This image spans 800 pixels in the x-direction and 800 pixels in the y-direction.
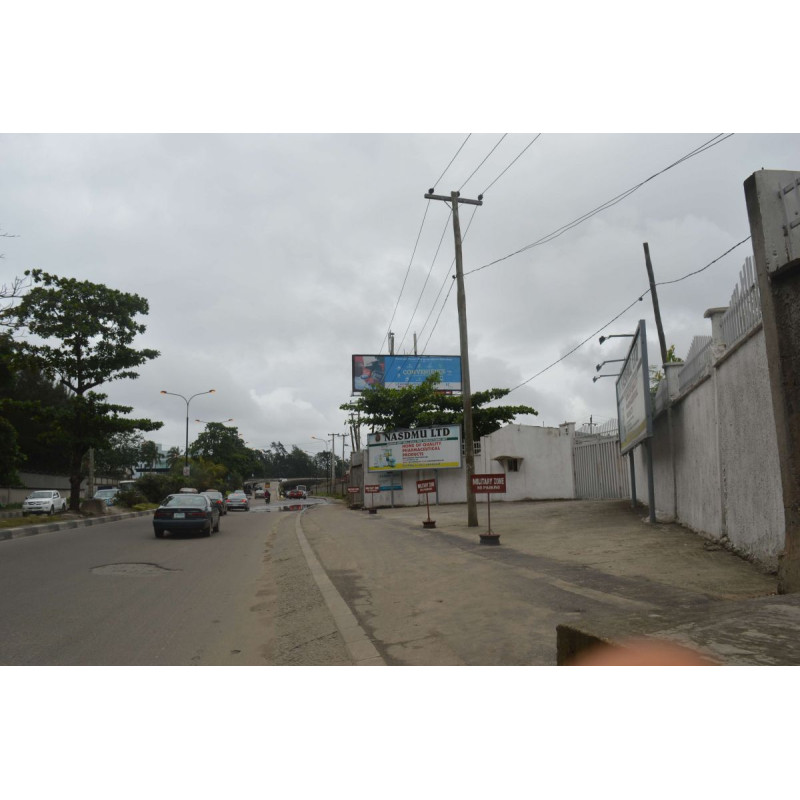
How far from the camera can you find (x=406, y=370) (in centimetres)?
3872

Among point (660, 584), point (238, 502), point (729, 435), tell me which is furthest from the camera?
point (238, 502)

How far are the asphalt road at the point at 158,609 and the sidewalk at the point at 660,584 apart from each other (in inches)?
101

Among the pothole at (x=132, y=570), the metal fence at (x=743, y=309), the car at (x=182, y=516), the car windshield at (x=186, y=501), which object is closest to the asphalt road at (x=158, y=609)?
the pothole at (x=132, y=570)

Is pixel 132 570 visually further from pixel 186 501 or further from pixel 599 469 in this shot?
pixel 599 469

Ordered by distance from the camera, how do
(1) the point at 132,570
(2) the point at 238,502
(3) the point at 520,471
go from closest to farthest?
1. (1) the point at 132,570
2. (3) the point at 520,471
3. (2) the point at 238,502

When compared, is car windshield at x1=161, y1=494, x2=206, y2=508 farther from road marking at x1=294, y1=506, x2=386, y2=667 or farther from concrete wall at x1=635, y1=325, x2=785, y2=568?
concrete wall at x1=635, y1=325, x2=785, y2=568

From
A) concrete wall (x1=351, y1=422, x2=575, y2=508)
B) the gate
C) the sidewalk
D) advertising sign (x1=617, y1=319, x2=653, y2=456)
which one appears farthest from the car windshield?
the gate

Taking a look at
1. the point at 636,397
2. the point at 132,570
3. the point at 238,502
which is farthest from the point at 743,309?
the point at 238,502

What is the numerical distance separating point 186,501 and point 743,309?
51.1ft

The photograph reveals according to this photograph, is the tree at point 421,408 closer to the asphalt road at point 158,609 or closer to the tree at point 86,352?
the tree at point 86,352

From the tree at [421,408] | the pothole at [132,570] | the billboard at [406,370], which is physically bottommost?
the pothole at [132,570]

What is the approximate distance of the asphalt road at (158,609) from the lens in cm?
552

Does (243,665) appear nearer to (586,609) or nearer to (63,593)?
(586,609)

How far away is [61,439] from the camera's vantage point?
25.0 metres
